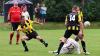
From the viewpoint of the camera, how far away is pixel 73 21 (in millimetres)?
17969

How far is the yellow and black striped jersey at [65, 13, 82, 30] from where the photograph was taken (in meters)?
17.9

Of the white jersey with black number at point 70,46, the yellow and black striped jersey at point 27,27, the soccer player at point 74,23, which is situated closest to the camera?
the soccer player at point 74,23

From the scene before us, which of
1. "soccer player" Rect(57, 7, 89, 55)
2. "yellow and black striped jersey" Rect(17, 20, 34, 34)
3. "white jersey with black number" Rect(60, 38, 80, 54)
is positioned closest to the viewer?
"soccer player" Rect(57, 7, 89, 55)

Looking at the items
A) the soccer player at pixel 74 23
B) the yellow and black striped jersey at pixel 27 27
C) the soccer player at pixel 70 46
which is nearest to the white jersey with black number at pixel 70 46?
the soccer player at pixel 70 46

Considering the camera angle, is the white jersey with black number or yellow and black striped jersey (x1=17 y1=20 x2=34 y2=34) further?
yellow and black striped jersey (x1=17 y1=20 x2=34 y2=34)

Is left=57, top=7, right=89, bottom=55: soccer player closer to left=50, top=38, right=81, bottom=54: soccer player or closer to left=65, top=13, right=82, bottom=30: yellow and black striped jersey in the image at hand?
left=65, top=13, right=82, bottom=30: yellow and black striped jersey

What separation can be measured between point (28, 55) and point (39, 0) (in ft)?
108

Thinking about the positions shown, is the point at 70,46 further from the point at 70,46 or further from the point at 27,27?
the point at 27,27

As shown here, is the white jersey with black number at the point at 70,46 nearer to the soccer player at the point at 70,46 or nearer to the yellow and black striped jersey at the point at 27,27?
the soccer player at the point at 70,46

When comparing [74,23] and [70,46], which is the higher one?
[74,23]

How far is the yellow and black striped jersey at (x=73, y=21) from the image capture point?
17.9 meters

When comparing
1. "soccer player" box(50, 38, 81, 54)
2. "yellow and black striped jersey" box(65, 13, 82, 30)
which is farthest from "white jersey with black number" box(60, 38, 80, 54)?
"yellow and black striped jersey" box(65, 13, 82, 30)

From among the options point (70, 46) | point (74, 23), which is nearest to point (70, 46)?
point (70, 46)

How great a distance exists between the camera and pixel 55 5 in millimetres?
45969
